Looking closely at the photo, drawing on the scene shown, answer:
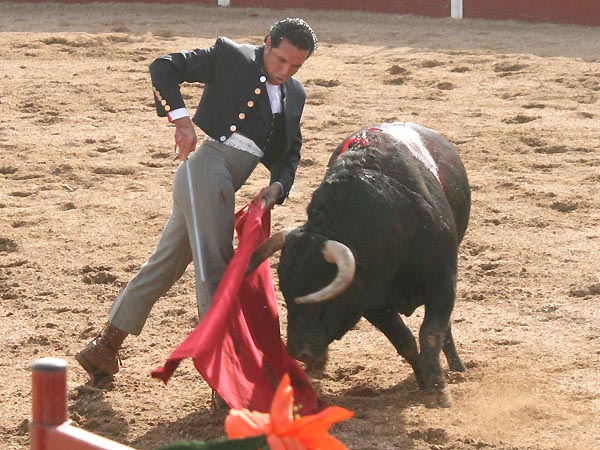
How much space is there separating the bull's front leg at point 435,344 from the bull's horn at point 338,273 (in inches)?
17.5

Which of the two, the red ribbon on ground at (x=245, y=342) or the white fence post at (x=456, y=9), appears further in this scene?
the white fence post at (x=456, y=9)

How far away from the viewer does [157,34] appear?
37.5 feet

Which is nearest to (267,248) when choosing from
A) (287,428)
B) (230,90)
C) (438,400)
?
(230,90)

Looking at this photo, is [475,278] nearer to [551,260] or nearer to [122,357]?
[551,260]

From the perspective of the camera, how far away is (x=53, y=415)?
235 centimetres

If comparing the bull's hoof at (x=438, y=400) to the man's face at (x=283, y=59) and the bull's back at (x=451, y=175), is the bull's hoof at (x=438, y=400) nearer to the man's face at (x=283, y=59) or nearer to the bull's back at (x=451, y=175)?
the bull's back at (x=451, y=175)

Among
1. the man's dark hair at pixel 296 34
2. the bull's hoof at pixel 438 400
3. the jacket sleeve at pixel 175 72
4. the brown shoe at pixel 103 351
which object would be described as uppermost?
the man's dark hair at pixel 296 34

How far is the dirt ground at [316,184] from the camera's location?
14.8ft

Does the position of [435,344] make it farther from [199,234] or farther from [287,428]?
[287,428]

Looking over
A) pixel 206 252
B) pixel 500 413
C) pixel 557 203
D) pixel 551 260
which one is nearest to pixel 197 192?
pixel 206 252

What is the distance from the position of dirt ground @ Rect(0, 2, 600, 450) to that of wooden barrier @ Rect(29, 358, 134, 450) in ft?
6.33

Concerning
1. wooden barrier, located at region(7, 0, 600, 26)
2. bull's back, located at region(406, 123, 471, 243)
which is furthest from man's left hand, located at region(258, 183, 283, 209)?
wooden barrier, located at region(7, 0, 600, 26)

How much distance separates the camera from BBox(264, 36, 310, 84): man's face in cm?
433

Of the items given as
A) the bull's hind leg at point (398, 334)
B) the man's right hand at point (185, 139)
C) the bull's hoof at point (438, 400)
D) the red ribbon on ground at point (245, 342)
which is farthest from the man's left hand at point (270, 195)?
the bull's hoof at point (438, 400)
